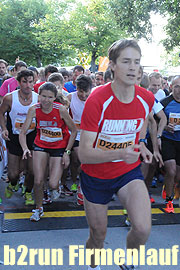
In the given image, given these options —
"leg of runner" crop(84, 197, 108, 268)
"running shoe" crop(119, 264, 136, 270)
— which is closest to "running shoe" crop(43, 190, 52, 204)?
"running shoe" crop(119, 264, 136, 270)

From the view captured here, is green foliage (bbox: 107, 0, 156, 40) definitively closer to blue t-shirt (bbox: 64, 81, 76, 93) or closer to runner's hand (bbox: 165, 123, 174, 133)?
blue t-shirt (bbox: 64, 81, 76, 93)

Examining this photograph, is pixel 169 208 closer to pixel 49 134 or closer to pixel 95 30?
pixel 49 134

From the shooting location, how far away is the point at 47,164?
5.40 meters

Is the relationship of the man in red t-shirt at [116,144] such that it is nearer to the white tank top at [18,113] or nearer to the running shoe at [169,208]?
the running shoe at [169,208]

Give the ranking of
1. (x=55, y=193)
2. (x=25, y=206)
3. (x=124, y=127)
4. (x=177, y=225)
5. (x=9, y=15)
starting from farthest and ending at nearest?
(x=9, y=15)
(x=25, y=206)
(x=55, y=193)
(x=177, y=225)
(x=124, y=127)

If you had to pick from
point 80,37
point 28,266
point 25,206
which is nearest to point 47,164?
point 25,206

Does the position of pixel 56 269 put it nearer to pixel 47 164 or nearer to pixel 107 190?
pixel 107 190

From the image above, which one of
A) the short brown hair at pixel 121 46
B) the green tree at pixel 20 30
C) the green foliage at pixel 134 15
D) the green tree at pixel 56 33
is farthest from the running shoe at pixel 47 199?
the green tree at pixel 20 30

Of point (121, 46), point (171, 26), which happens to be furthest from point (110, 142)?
point (171, 26)

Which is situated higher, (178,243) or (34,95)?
(34,95)

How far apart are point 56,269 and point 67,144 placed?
7.13ft

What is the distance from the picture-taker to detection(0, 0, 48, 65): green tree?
34.8 metres

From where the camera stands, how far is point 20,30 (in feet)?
117

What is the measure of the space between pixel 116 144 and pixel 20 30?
114 feet
